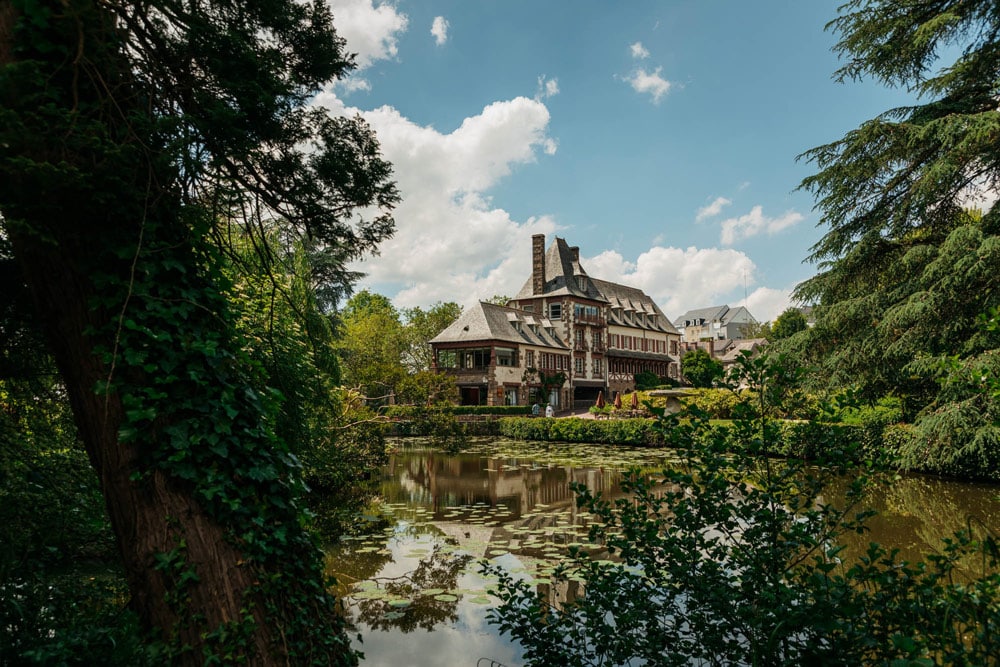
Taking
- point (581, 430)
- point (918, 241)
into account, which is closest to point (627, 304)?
point (581, 430)

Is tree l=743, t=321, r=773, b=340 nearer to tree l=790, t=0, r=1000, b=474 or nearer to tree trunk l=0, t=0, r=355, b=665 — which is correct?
tree l=790, t=0, r=1000, b=474

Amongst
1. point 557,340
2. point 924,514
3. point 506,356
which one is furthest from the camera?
point 557,340

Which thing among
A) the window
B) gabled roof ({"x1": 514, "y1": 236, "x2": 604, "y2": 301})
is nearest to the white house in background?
gabled roof ({"x1": 514, "y1": 236, "x2": 604, "y2": 301})

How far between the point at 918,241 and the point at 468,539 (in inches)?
529

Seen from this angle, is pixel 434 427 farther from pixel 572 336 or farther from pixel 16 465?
pixel 572 336

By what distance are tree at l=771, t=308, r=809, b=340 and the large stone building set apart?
10.6m

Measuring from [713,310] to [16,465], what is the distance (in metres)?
105

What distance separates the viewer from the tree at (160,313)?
3.02 m

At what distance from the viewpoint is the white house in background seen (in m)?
97.1

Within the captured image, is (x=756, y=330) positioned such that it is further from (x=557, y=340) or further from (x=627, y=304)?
(x=557, y=340)

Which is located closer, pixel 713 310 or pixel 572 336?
pixel 572 336

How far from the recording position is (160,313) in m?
3.33

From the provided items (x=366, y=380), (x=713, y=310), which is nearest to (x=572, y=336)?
(x=366, y=380)

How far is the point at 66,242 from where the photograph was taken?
131 inches
